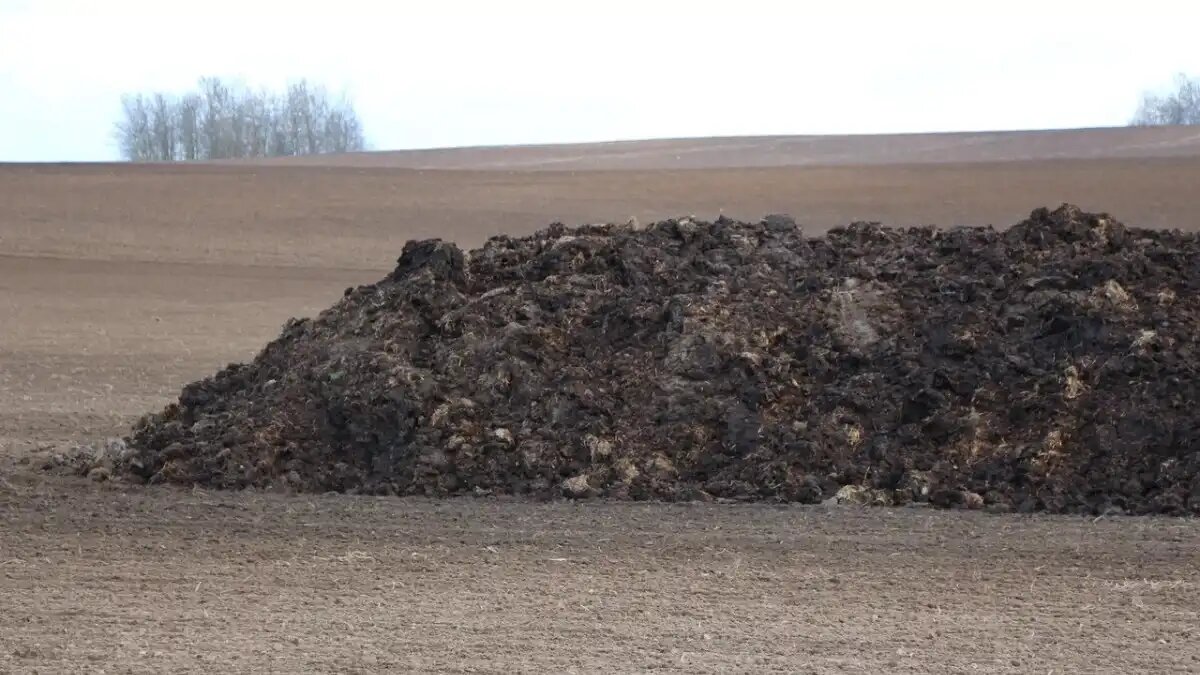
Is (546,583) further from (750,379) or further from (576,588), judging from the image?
(750,379)

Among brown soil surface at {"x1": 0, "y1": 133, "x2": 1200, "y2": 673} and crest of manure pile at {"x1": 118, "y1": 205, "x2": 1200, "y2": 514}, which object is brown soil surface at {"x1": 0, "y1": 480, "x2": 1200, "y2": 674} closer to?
brown soil surface at {"x1": 0, "y1": 133, "x2": 1200, "y2": 673}

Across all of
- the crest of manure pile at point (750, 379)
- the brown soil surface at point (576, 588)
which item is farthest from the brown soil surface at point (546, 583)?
the crest of manure pile at point (750, 379)

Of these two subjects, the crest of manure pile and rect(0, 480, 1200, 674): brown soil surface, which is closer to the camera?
rect(0, 480, 1200, 674): brown soil surface

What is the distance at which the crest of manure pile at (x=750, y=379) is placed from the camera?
29.7ft

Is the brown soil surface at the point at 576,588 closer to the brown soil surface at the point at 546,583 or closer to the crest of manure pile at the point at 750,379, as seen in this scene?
the brown soil surface at the point at 546,583

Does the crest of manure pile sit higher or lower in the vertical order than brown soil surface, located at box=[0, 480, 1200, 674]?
higher

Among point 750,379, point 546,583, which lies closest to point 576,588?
point 546,583

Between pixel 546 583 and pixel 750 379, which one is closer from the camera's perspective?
pixel 546 583

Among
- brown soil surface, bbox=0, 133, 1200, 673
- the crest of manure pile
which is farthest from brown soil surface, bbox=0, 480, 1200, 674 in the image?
the crest of manure pile

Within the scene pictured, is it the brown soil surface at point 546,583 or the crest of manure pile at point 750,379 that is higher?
the crest of manure pile at point 750,379

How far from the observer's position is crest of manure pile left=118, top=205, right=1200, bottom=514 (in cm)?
904

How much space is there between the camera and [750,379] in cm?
975

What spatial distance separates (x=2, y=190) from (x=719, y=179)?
18873 millimetres

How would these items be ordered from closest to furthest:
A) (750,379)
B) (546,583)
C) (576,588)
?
(576,588) → (546,583) → (750,379)
